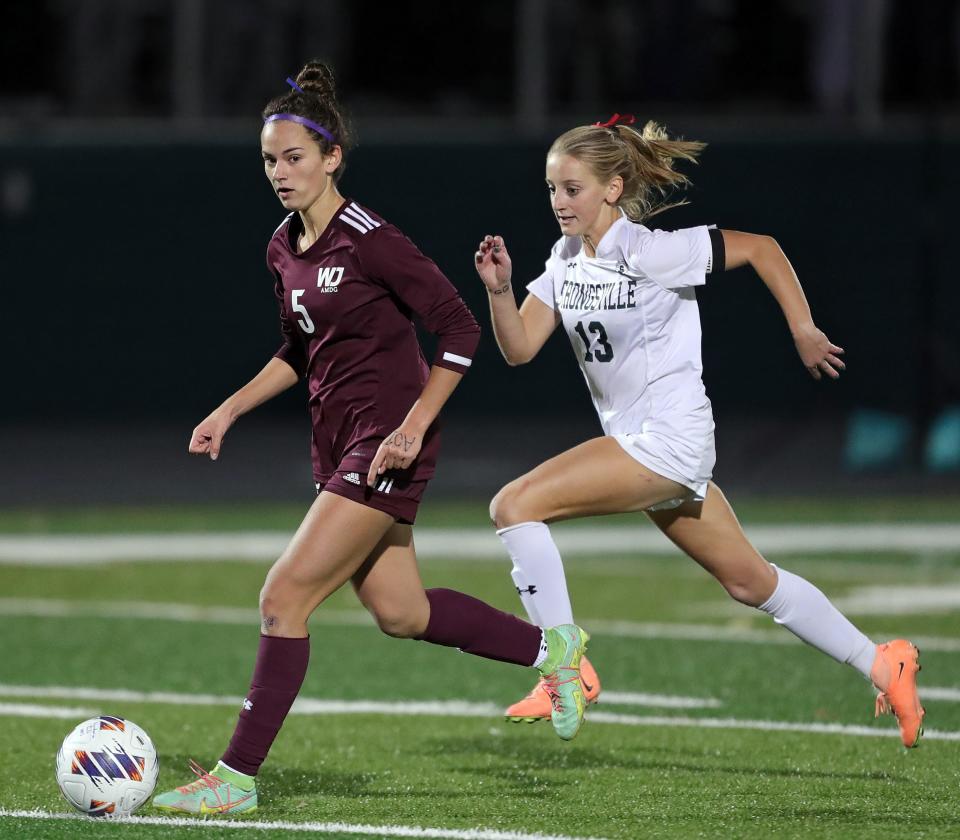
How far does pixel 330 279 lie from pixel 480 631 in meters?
1.37

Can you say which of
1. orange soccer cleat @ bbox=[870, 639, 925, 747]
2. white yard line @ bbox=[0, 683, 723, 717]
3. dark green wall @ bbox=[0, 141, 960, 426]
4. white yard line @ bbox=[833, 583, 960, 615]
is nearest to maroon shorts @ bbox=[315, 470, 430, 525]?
orange soccer cleat @ bbox=[870, 639, 925, 747]

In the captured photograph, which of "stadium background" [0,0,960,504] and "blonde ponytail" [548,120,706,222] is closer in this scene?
"blonde ponytail" [548,120,706,222]

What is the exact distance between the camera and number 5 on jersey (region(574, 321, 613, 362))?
658cm

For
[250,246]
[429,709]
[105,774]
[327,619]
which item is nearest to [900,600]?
[327,619]

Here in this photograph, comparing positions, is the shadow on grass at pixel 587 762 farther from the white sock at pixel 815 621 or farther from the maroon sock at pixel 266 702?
the maroon sock at pixel 266 702

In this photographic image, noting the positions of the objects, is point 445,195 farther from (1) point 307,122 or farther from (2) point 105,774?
(2) point 105,774

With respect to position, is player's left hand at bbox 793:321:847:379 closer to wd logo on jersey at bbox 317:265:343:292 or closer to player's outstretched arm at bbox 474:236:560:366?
player's outstretched arm at bbox 474:236:560:366

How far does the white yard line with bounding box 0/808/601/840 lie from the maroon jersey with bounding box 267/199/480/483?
3.65 ft

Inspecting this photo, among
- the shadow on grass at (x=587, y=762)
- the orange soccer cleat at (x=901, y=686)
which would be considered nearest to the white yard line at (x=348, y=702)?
the shadow on grass at (x=587, y=762)

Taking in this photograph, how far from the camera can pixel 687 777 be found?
679 cm

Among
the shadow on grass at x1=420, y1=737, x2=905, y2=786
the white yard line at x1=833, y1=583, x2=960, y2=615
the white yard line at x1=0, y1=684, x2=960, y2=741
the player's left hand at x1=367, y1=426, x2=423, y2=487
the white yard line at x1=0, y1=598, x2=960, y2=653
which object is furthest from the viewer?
the white yard line at x1=833, y1=583, x2=960, y2=615

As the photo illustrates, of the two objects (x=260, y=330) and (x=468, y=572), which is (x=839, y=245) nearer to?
(x=260, y=330)

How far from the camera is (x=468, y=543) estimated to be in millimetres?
15141

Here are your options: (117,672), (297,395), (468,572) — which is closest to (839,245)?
(297,395)
